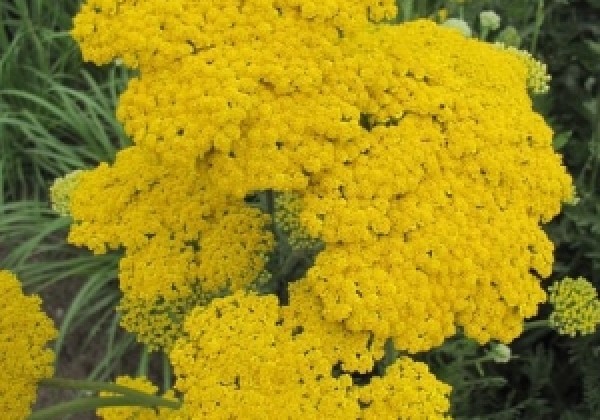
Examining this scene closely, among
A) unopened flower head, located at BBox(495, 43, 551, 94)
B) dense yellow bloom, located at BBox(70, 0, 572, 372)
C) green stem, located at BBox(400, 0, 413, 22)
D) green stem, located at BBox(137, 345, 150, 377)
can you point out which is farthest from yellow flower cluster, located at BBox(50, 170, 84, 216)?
green stem, located at BBox(400, 0, 413, 22)

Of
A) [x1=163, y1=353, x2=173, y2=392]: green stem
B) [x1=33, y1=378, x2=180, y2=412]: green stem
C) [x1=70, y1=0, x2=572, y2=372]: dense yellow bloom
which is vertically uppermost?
[x1=70, y1=0, x2=572, y2=372]: dense yellow bloom

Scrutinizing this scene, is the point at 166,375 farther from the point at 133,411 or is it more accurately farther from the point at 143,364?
the point at 133,411

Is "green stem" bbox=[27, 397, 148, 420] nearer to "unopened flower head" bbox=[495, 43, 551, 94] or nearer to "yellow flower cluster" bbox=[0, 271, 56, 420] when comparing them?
"yellow flower cluster" bbox=[0, 271, 56, 420]

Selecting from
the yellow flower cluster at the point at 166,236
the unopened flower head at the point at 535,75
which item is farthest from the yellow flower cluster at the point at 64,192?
the unopened flower head at the point at 535,75

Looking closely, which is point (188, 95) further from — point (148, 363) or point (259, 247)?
point (148, 363)

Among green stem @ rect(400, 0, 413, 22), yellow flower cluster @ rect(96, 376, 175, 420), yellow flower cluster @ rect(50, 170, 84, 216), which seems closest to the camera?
yellow flower cluster @ rect(96, 376, 175, 420)

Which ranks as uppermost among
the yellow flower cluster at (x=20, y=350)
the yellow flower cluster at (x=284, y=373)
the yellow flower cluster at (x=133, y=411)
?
the yellow flower cluster at (x=284, y=373)

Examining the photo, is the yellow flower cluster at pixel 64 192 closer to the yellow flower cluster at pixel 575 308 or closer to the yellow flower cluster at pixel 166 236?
the yellow flower cluster at pixel 166 236
